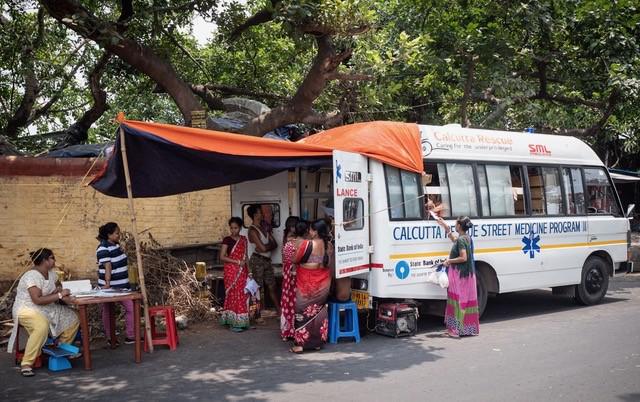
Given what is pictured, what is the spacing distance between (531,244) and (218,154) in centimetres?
466

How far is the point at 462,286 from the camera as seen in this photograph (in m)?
7.21

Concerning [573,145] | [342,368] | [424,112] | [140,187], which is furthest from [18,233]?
[424,112]

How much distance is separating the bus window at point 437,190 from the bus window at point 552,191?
2.00 m

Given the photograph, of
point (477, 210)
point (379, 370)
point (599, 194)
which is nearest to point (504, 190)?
point (477, 210)

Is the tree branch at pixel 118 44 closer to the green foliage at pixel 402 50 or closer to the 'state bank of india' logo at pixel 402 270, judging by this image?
the green foliage at pixel 402 50

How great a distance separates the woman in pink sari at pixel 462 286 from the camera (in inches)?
281

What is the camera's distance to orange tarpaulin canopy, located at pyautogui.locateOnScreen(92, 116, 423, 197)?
6086 mm

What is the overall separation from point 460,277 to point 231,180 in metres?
2.99

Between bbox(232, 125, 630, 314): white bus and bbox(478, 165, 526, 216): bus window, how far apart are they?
1 cm

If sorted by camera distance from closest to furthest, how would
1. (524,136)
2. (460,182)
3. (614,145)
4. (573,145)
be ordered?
(460,182)
(524,136)
(573,145)
(614,145)

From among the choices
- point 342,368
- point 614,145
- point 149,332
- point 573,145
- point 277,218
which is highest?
point 614,145

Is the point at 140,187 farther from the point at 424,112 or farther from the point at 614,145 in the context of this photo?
the point at 614,145

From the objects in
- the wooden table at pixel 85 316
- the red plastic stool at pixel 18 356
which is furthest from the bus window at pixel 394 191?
the red plastic stool at pixel 18 356

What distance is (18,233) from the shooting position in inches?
368
